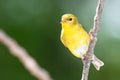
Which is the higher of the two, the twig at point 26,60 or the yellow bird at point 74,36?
the twig at point 26,60

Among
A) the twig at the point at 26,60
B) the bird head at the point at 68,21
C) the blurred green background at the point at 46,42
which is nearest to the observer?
the twig at the point at 26,60

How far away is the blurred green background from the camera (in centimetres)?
256

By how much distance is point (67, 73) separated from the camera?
283cm

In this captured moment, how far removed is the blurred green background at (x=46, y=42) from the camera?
256cm

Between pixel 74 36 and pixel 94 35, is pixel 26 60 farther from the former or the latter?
pixel 74 36

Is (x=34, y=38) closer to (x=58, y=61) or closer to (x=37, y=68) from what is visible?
(x=58, y=61)

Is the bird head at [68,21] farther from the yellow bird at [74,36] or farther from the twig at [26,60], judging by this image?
the twig at [26,60]

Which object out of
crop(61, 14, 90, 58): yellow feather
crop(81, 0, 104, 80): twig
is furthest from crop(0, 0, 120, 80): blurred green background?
crop(81, 0, 104, 80): twig

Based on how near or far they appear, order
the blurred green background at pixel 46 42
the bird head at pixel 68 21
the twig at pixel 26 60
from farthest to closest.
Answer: the blurred green background at pixel 46 42 < the bird head at pixel 68 21 < the twig at pixel 26 60

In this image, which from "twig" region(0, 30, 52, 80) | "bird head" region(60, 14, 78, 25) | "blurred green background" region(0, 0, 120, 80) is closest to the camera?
"twig" region(0, 30, 52, 80)

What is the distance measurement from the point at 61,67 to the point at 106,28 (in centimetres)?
74

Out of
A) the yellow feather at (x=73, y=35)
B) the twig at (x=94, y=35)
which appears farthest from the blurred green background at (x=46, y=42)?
the twig at (x=94, y=35)

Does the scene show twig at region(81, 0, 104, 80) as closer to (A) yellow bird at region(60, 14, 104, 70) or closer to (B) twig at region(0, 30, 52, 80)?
(B) twig at region(0, 30, 52, 80)

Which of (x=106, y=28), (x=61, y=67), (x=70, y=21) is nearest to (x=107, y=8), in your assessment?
(x=106, y=28)
